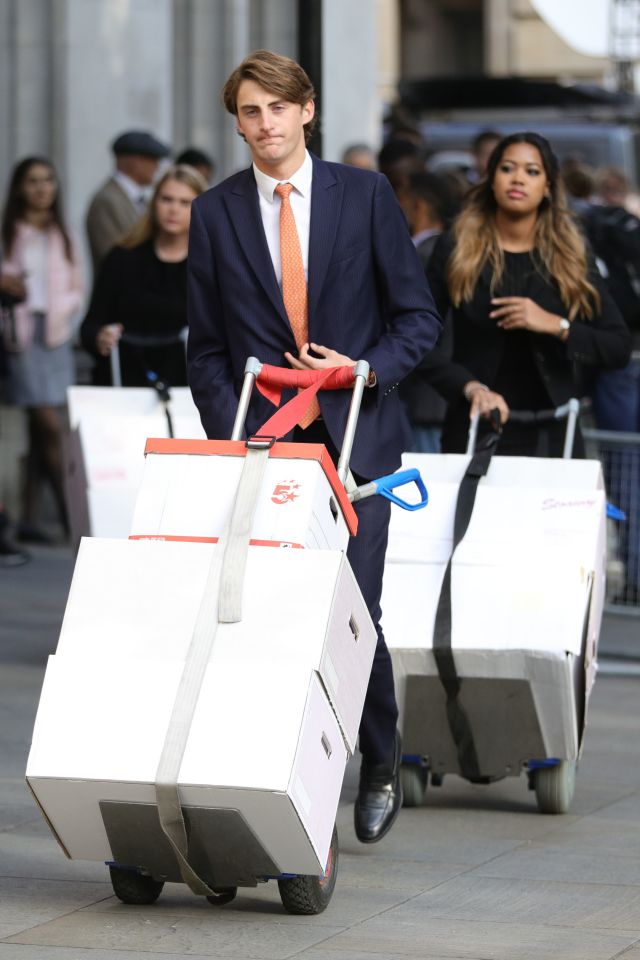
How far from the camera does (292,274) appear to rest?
213 inches

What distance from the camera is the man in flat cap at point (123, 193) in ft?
37.6

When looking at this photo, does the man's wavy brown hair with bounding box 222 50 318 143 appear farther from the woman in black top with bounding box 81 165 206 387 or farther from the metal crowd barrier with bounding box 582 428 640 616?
the metal crowd barrier with bounding box 582 428 640 616

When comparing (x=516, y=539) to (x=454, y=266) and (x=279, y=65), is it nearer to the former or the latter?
(x=454, y=266)

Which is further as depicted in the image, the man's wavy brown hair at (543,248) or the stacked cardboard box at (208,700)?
the man's wavy brown hair at (543,248)

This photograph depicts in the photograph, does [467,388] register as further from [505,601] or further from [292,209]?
[292,209]

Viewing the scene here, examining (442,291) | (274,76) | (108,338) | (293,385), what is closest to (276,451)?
(293,385)

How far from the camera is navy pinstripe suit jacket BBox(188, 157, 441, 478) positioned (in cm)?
539

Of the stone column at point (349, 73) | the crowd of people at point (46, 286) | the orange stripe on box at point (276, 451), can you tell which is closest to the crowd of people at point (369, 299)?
the orange stripe on box at point (276, 451)

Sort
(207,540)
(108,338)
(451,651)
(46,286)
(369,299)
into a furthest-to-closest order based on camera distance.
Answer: (46,286), (108,338), (451,651), (369,299), (207,540)

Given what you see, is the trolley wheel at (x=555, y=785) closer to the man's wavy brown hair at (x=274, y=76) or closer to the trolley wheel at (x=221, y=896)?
the trolley wheel at (x=221, y=896)

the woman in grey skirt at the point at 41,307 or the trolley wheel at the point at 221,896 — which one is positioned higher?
the woman in grey skirt at the point at 41,307

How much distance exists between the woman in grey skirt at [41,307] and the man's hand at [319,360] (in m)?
6.32

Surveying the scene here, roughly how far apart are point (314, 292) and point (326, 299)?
0.15ft

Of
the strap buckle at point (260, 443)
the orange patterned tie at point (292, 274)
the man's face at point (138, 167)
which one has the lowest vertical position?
the strap buckle at point (260, 443)
